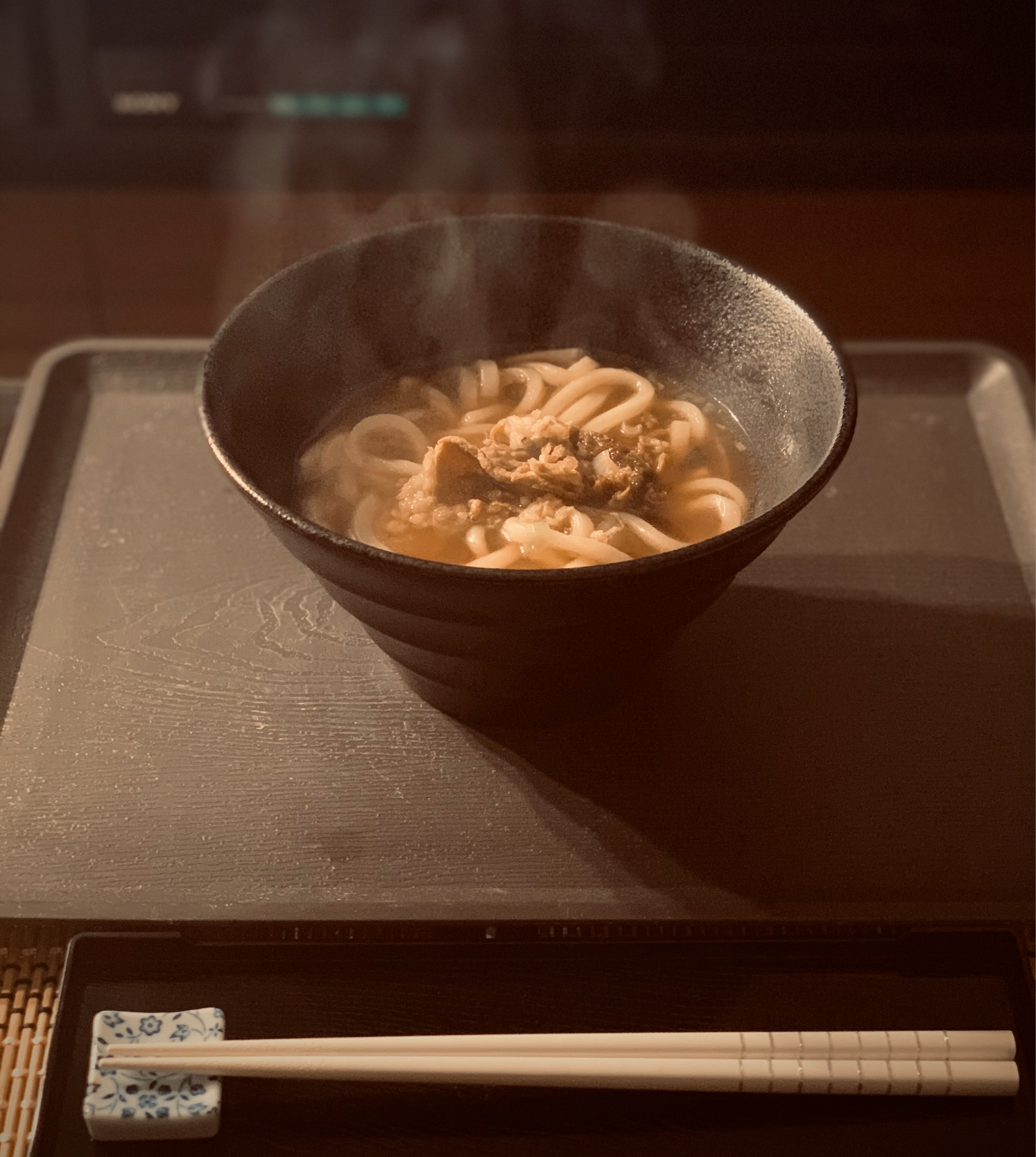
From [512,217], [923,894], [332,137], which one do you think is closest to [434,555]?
[512,217]

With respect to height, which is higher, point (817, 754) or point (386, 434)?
point (386, 434)

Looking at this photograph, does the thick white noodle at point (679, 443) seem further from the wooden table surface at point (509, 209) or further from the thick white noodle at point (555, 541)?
the wooden table surface at point (509, 209)

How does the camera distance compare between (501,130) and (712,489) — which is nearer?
(712,489)

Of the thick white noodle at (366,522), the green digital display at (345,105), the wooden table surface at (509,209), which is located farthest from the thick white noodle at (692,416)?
the green digital display at (345,105)

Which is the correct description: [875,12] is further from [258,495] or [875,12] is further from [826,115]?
[258,495]

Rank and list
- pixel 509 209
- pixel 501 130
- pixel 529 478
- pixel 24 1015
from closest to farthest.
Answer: pixel 24 1015, pixel 529 478, pixel 501 130, pixel 509 209

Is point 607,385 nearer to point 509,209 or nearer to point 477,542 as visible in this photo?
point 477,542

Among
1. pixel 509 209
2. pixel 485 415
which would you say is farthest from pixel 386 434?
pixel 509 209

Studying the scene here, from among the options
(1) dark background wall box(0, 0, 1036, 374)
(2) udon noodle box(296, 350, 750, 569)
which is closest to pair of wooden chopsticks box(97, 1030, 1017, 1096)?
(2) udon noodle box(296, 350, 750, 569)
